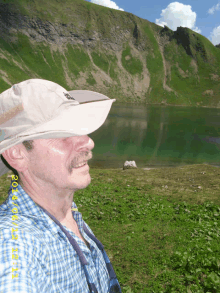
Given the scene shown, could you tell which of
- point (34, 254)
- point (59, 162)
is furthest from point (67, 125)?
point (34, 254)

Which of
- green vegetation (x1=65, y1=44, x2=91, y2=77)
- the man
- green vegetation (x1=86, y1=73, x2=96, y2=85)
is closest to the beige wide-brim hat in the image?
the man

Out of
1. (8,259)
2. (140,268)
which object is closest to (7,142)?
(8,259)

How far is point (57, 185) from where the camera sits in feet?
7.49

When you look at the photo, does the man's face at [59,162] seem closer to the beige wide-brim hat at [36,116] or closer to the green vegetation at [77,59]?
the beige wide-brim hat at [36,116]

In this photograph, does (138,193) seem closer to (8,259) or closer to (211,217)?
(211,217)

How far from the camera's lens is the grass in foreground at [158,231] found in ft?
17.7

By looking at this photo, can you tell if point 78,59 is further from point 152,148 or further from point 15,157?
point 15,157

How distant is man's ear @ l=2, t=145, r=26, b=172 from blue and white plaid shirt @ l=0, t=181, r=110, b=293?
0.25 m

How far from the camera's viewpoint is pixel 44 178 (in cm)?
223

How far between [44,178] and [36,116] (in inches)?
27.8

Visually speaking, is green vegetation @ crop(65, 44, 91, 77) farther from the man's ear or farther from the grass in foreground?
the man's ear

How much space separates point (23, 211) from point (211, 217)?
27.5 feet

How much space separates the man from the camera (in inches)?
69.7

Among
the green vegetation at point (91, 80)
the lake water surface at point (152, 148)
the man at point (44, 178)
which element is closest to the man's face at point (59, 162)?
the man at point (44, 178)
